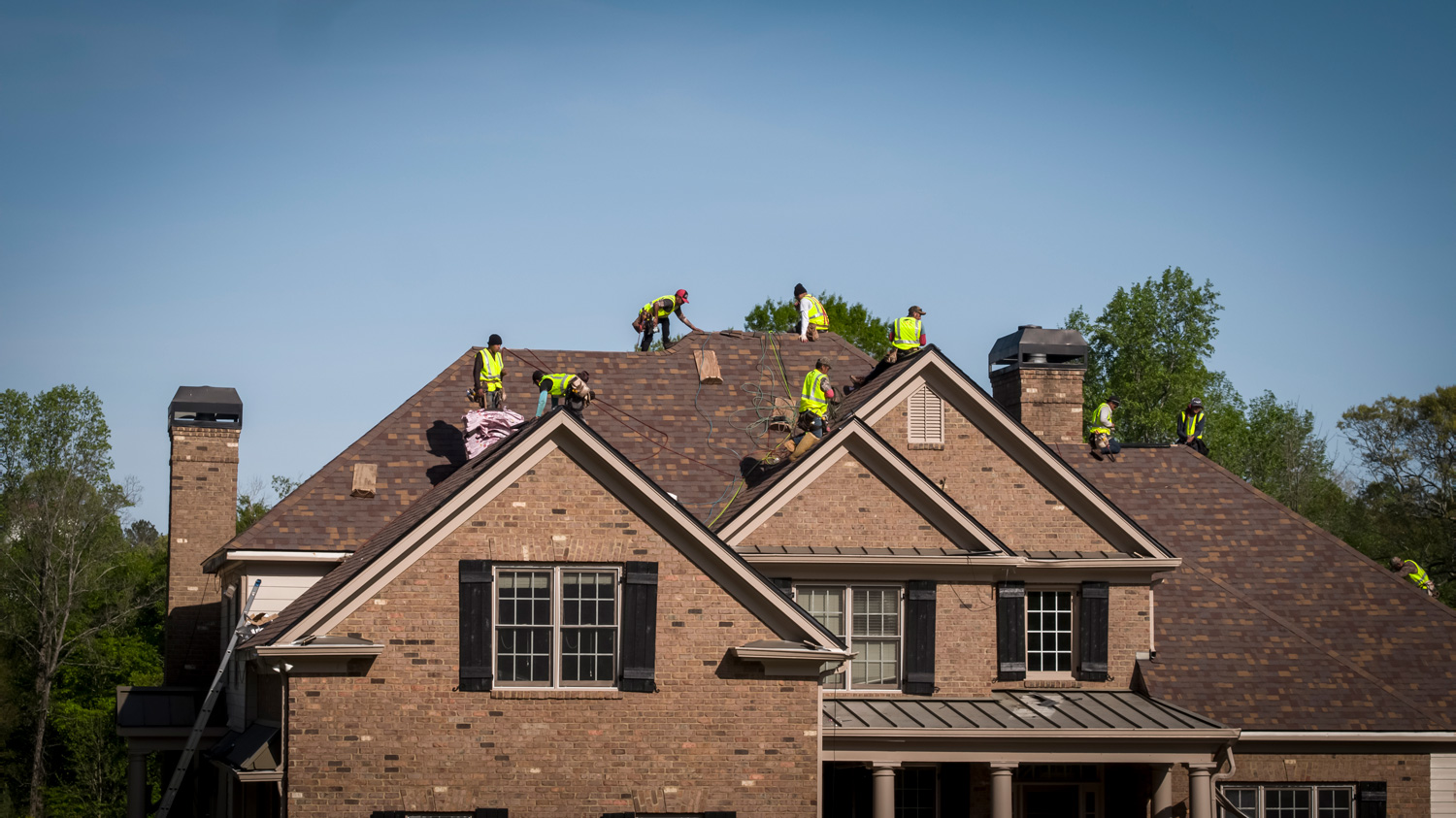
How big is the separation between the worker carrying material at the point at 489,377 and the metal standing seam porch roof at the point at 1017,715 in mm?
7275

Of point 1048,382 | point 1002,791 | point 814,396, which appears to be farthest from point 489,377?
point 1048,382

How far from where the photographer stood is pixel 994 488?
24.6 m

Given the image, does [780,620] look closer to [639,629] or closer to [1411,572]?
[639,629]

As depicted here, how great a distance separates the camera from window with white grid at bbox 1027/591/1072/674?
24281mm

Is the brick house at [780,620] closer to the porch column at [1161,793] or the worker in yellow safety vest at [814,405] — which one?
the porch column at [1161,793]

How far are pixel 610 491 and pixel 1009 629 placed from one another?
772cm

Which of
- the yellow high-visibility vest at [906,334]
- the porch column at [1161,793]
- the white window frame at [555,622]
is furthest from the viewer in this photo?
the yellow high-visibility vest at [906,334]

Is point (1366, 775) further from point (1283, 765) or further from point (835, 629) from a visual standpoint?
point (835, 629)

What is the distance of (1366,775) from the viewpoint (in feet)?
77.4

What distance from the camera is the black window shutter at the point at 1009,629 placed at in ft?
77.8

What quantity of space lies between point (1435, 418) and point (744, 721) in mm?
50496

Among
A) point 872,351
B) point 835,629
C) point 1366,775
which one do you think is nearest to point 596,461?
point 835,629

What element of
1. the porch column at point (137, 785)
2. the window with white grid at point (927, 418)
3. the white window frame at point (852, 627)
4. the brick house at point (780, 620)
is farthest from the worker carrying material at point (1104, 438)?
the porch column at point (137, 785)

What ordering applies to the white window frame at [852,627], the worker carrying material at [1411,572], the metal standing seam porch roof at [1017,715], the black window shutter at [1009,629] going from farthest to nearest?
the worker carrying material at [1411,572], the black window shutter at [1009,629], the white window frame at [852,627], the metal standing seam porch roof at [1017,715]
